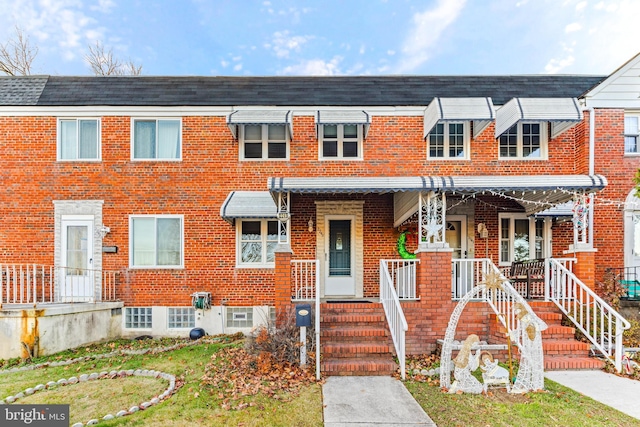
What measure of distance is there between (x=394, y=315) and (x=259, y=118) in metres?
6.03

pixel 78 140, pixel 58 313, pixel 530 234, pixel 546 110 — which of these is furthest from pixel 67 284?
pixel 546 110

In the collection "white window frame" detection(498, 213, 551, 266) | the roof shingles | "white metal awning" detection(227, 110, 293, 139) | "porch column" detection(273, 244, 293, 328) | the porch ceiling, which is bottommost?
"porch column" detection(273, 244, 293, 328)

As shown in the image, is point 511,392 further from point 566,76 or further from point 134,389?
point 566,76

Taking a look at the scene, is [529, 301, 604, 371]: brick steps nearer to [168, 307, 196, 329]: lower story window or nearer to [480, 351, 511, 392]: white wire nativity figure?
[480, 351, 511, 392]: white wire nativity figure

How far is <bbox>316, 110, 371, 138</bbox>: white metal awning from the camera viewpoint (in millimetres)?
9609

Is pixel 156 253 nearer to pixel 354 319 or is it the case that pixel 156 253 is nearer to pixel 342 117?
pixel 354 319

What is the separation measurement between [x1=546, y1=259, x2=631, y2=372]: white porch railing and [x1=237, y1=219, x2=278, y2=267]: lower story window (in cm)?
682

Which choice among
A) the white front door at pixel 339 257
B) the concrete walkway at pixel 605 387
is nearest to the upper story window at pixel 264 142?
the white front door at pixel 339 257

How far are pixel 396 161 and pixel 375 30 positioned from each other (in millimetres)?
13729

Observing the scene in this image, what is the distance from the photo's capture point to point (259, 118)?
31.2 feet

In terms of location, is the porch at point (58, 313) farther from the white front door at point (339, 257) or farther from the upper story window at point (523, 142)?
the upper story window at point (523, 142)

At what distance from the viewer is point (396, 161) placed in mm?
10227

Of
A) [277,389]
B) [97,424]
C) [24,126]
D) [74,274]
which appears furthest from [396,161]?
[24,126]

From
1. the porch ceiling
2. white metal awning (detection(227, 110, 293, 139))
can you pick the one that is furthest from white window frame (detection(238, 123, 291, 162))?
the porch ceiling
